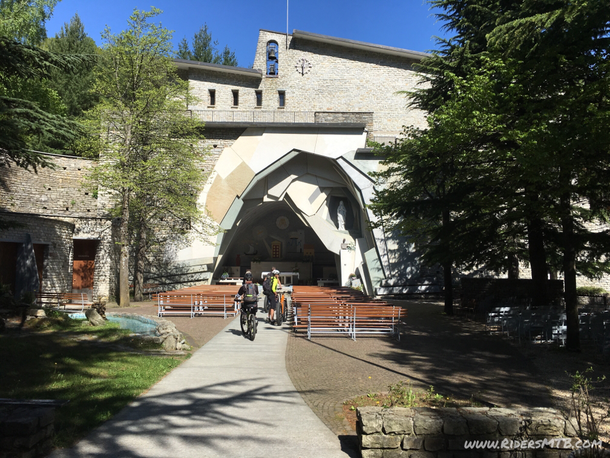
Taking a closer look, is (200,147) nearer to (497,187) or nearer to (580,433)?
(497,187)

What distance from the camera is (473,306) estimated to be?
1738 centimetres

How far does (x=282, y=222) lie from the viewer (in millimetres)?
34250

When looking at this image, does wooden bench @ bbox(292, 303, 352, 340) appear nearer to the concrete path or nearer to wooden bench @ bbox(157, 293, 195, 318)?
the concrete path

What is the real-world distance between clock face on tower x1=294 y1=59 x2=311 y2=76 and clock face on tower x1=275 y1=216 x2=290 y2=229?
34.9ft

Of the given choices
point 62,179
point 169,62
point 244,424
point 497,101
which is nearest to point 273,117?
point 169,62

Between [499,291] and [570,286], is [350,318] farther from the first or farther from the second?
[499,291]

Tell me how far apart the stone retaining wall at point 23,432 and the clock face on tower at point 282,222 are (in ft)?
99.2

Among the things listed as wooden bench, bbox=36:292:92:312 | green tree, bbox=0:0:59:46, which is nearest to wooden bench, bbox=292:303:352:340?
wooden bench, bbox=36:292:92:312

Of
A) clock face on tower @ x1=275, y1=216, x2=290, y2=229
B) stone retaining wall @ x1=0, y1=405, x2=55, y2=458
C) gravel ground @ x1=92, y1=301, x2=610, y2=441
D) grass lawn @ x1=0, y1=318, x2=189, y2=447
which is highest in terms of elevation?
clock face on tower @ x1=275, y1=216, x2=290, y2=229

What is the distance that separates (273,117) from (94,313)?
16.2 m

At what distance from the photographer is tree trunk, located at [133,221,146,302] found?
74.7 ft

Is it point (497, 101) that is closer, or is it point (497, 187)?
point (497, 101)

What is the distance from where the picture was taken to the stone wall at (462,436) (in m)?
4.23

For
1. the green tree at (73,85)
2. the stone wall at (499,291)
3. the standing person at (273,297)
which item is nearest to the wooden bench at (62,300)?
the standing person at (273,297)
